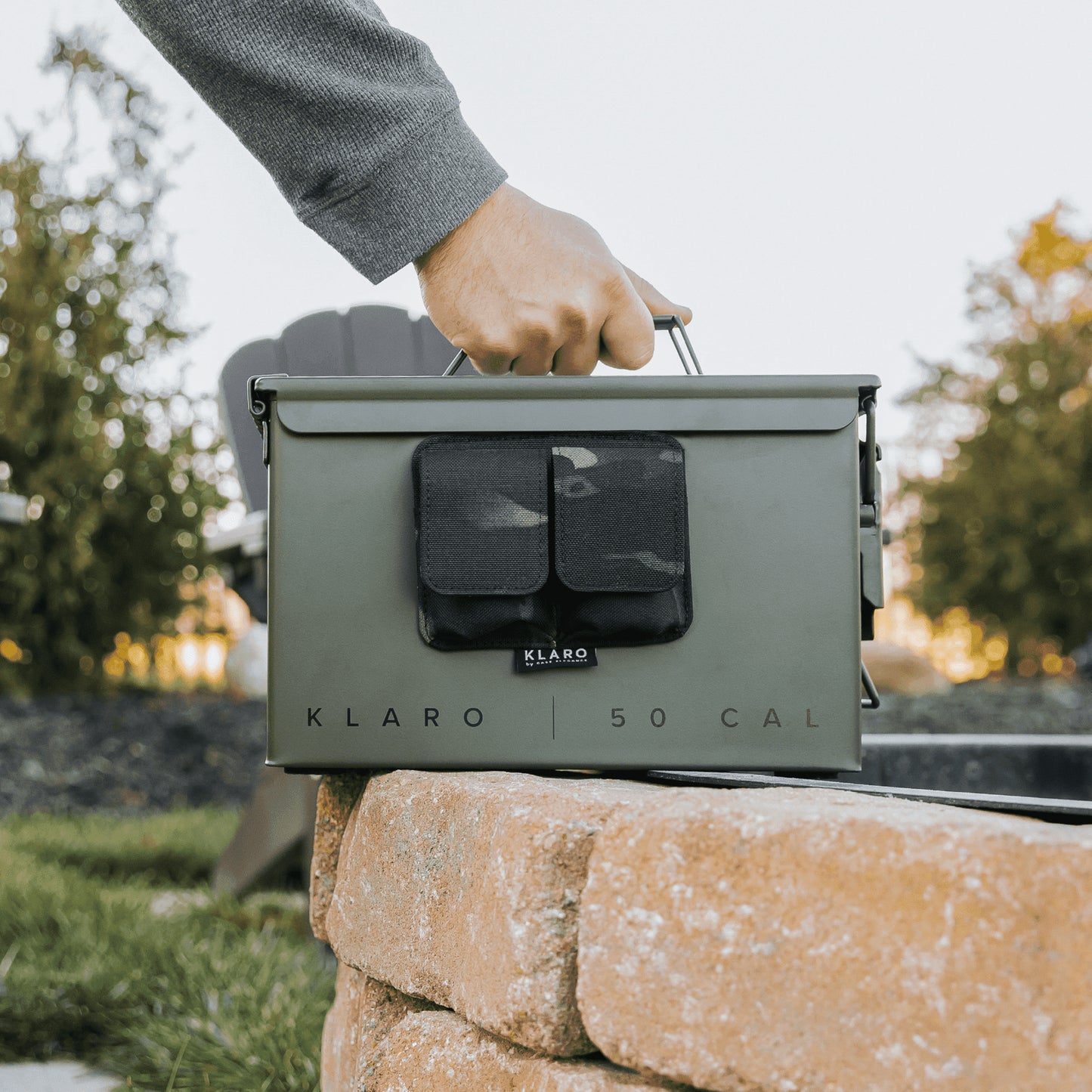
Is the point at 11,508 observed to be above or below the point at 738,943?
above

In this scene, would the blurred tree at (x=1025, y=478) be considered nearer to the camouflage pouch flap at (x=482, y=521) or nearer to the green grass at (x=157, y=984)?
the green grass at (x=157, y=984)

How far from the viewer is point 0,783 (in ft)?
14.9

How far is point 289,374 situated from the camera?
2426 millimetres

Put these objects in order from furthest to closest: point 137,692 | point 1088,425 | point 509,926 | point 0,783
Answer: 1. point 1088,425
2. point 137,692
3. point 0,783
4. point 509,926

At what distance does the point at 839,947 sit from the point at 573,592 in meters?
0.44

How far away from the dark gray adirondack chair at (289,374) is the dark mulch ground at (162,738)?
6.97 feet

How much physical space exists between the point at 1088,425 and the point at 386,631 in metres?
9.52

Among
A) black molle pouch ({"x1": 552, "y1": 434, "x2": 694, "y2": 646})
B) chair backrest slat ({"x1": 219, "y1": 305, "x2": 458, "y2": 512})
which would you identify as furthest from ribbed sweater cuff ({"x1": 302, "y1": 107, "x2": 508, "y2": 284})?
chair backrest slat ({"x1": 219, "y1": 305, "x2": 458, "y2": 512})

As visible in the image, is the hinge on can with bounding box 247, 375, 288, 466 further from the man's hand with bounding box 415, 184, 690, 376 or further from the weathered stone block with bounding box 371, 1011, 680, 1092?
the weathered stone block with bounding box 371, 1011, 680, 1092

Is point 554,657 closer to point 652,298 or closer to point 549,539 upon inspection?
point 549,539

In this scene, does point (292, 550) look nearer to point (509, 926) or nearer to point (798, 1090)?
point (509, 926)

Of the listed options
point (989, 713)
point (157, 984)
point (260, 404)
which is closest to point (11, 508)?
point (157, 984)

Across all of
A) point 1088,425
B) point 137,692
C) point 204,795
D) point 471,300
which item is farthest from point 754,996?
point 1088,425

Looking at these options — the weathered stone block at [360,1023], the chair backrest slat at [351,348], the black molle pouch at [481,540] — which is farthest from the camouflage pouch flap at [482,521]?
the chair backrest slat at [351,348]
